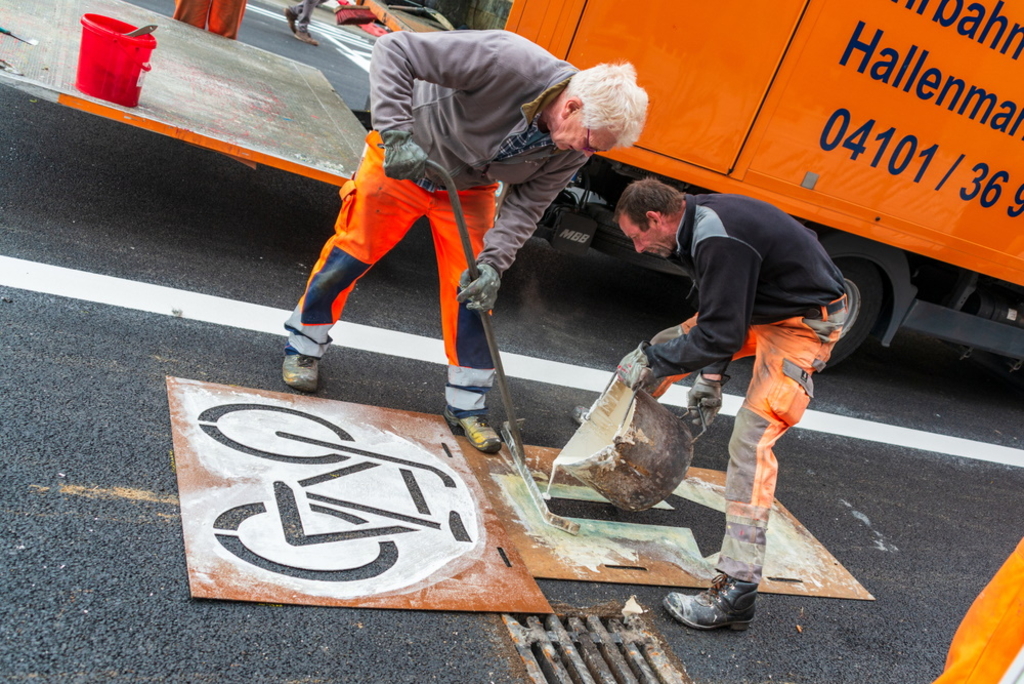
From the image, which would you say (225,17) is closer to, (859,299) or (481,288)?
(481,288)

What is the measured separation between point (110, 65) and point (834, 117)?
395cm

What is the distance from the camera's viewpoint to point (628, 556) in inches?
126

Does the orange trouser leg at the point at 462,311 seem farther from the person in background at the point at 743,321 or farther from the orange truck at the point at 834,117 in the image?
the orange truck at the point at 834,117

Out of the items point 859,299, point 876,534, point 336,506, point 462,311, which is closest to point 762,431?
point 462,311

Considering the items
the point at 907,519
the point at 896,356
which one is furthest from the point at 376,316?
the point at 896,356

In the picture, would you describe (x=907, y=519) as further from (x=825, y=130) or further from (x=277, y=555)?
(x=277, y=555)

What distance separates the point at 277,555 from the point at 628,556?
4.67 feet

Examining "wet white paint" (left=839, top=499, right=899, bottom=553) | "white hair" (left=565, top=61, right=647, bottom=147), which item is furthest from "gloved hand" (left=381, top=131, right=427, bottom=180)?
"wet white paint" (left=839, top=499, right=899, bottom=553)

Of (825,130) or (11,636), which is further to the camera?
(825,130)

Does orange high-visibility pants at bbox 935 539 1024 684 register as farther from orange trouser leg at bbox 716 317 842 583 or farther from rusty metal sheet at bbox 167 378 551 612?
rusty metal sheet at bbox 167 378 551 612

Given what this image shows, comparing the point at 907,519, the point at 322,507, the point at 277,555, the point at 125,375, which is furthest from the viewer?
the point at 907,519

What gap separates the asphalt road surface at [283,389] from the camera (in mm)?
2170

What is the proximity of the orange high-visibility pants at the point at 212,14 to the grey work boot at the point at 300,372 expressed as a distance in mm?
4381

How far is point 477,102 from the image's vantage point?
9.76 ft
